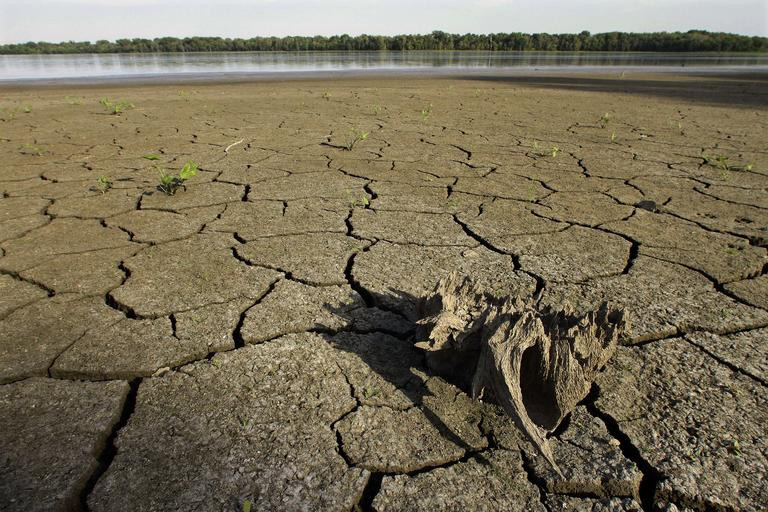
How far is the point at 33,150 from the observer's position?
13.9 ft

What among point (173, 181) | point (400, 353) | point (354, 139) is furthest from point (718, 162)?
point (173, 181)

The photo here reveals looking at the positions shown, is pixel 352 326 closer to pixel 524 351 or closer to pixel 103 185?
pixel 524 351

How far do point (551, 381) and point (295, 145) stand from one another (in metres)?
3.70

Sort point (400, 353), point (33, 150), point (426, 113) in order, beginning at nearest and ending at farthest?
point (400, 353)
point (33, 150)
point (426, 113)

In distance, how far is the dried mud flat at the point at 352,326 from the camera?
109 centimetres

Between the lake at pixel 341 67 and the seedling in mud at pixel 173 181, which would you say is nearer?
the seedling in mud at pixel 173 181

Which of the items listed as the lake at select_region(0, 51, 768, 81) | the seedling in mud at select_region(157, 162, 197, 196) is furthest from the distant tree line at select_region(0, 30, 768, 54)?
the seedling in mud at select_region(157, 162, 197, 196)

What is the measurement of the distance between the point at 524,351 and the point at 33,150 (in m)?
4.67

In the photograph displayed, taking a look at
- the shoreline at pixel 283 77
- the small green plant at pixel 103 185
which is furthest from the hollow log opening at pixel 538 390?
the shoreline at pixel 283 77

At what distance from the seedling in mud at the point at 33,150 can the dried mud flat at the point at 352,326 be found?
22cm

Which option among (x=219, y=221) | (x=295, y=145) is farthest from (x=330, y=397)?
(x=295, y=145)

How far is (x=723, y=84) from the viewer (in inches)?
427

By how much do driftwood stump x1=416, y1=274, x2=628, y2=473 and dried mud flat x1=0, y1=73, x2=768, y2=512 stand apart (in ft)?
0.21

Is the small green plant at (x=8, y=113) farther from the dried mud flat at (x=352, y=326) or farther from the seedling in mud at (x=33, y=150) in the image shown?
the dried mud flat at (x=352, y=326)
